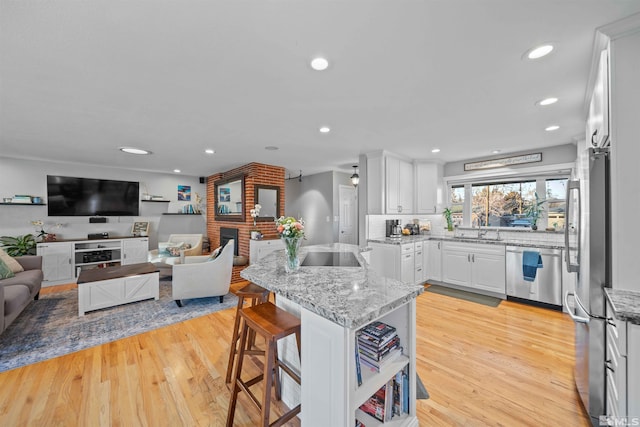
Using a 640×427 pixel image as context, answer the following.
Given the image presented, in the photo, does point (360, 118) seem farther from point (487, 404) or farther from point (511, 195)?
point (511, 195)

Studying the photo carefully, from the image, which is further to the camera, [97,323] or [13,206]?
[13,206]

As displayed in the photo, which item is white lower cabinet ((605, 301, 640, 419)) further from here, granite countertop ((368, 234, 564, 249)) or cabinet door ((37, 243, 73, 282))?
cabinet door ((37, 243, 73, 282))

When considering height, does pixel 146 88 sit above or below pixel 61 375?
above

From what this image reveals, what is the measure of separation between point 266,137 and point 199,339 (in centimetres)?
255

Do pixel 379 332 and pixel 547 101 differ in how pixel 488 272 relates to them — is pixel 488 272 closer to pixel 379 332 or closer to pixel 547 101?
pixel 547 101

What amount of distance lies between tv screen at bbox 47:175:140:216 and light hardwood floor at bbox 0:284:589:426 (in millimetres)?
4000

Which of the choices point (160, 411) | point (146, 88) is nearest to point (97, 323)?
point (160, 411)

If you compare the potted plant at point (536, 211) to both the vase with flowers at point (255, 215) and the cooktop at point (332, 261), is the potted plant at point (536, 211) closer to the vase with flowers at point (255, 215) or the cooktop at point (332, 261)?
the cooktop at point (332, 261)

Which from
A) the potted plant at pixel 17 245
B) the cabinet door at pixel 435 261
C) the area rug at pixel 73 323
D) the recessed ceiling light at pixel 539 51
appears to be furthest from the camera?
the cabinet door at pixel 435 261

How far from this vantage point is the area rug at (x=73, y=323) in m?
2.43

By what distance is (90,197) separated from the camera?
519 cm

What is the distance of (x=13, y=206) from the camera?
4.57 meters

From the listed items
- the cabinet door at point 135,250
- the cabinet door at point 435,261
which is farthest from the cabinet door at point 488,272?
the cabinet door at point 135,250

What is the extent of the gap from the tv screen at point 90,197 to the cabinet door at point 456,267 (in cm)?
669
